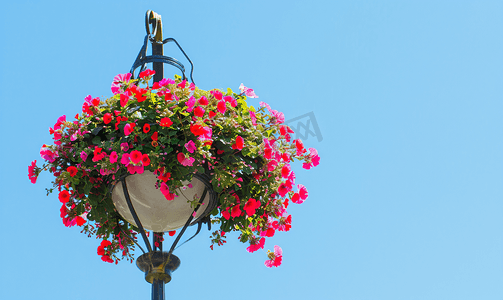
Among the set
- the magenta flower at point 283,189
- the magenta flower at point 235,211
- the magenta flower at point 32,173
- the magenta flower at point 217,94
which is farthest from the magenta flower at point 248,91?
the magenta flower at point 32,173

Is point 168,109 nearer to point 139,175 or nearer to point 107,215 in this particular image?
point 139,175

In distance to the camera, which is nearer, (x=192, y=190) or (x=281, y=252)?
(x=192, y=190)

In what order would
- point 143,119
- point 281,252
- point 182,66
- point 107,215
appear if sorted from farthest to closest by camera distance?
1. point 182,66
2. point 281,252
3. point 107,215
4. point 143,119

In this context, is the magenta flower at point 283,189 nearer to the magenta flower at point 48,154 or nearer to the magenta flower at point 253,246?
the magenta flower at point 253,246

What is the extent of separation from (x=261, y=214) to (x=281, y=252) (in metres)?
0.31

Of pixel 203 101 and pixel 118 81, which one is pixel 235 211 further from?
pixel 118 81

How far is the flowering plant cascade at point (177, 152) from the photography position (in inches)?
95.5

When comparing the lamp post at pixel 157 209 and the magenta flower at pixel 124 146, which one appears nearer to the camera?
the magenta flower at pixel 124 146

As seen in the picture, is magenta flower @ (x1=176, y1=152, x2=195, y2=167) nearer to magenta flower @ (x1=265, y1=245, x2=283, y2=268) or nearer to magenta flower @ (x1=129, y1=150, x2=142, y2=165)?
magenta flower @ (x1=129, y1=150, x2=142, y2=165)

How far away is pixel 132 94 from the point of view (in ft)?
8.45

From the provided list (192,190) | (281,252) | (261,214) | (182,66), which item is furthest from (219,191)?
A: (182,66)

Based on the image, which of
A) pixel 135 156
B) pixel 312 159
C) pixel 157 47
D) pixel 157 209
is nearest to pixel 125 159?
pixel 135 156

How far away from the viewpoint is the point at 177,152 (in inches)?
96.0

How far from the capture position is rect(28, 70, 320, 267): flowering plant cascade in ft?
7.96
